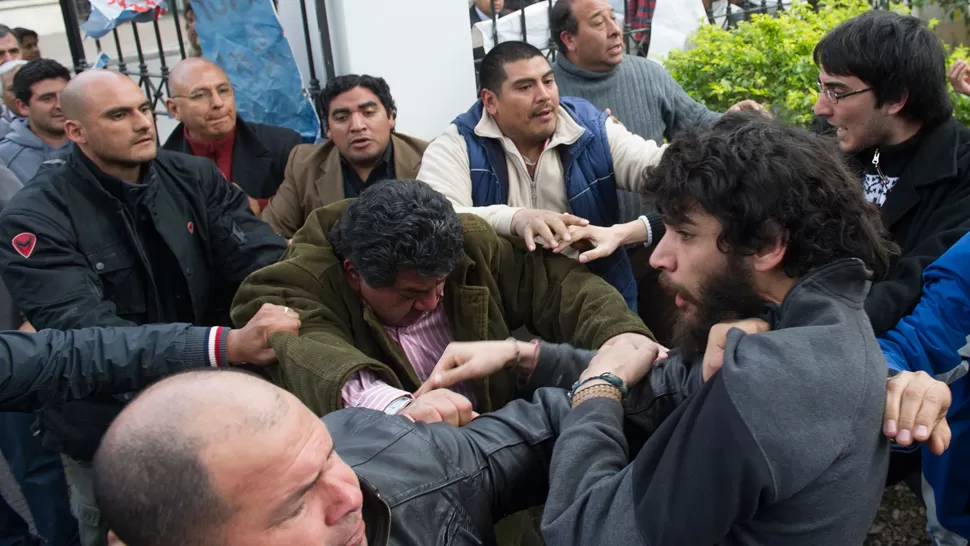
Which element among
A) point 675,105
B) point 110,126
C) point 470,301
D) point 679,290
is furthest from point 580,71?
point 679,290

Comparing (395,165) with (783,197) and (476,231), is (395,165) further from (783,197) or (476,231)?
(783,197)

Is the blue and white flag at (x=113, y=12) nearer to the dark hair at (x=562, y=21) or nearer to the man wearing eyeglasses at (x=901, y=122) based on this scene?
the dark hair at (x=562, y=21)

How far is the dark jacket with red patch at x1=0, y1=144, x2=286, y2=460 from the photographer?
3.02 metres

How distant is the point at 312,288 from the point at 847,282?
5.87 ft

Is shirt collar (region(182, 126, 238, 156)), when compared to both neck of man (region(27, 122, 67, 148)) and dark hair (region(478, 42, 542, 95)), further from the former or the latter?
dark hair (region(478, 42, 542, 95))

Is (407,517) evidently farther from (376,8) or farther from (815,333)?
(376,8)

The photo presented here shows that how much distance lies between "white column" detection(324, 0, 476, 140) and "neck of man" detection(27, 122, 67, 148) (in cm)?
176

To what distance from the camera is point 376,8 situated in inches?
A: 182

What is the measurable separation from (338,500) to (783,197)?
112cm

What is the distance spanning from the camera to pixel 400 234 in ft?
8.98

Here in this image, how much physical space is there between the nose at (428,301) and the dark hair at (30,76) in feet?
11.4

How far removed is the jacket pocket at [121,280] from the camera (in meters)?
3.21

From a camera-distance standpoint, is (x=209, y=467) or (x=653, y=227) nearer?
(x=209, y=467)

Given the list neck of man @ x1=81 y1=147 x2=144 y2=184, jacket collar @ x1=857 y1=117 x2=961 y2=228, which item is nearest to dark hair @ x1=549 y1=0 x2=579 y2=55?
jacket collar @ x1=857 y1=117 x2=961 y2=228
